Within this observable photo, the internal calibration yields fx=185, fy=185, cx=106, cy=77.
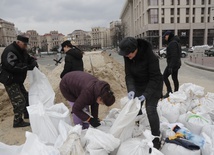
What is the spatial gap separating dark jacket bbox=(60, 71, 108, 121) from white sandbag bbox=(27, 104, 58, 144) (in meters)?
0.39

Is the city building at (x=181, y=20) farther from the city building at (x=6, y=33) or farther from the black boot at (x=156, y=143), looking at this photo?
the city building at (x=6, y=33)

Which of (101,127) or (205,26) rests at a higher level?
(205,26)

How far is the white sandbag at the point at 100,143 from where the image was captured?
1640 mm

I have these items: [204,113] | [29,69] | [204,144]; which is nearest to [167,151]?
[204,144]

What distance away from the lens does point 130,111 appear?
185cm

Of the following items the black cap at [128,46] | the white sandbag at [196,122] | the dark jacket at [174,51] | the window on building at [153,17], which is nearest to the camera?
the black cap at [128,46]

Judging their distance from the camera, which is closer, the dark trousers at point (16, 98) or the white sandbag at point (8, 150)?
the white sandbag at point (8, 150)

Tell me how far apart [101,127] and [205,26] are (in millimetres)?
44012

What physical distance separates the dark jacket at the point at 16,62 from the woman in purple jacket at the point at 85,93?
0.89 m

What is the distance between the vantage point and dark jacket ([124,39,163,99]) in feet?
6.53

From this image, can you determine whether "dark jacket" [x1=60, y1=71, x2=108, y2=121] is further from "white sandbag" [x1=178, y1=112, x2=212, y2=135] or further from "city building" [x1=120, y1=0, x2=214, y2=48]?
"city building" [x1=120, y1=0, x2=214, y2=48]

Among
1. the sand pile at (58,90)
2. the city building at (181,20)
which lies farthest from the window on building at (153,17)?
the sand pile at (58,90)

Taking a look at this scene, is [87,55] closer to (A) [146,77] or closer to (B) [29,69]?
(B) [29,69]

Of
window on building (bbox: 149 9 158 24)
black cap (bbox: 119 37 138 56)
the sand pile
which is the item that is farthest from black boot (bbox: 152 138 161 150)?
window on building (bbox: 149 9 158 24)
